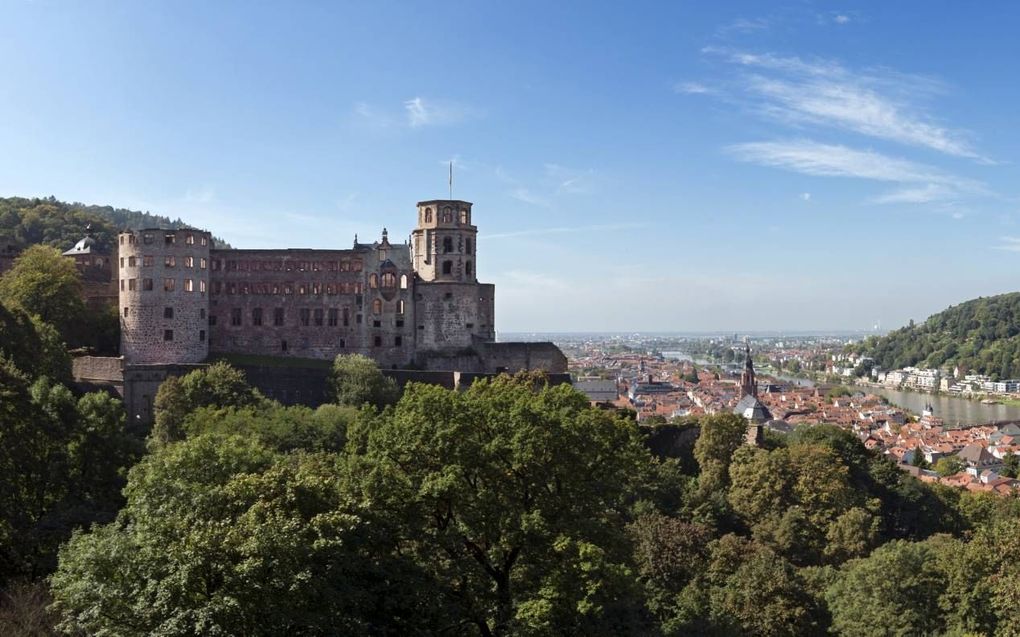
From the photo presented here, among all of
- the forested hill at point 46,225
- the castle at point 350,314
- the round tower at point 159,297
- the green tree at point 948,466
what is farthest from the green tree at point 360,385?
the green tree at point 948,466

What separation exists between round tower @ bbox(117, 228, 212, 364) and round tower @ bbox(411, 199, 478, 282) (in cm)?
1410

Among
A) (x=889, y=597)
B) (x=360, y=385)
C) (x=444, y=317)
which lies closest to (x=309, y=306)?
(x=444, y=317)

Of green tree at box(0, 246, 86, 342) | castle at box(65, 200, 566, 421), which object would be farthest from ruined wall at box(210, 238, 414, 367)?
green tree at box(0, 246, 86, 342)

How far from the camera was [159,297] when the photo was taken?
2020 inches

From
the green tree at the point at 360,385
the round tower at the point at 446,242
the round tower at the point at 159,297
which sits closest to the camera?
the green tree at the point at 360,385

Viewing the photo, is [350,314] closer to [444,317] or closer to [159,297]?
[444,317]

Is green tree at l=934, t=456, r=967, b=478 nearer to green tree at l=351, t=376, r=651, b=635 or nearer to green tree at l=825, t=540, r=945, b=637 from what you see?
green tree at l=825, t=540, r=945, b=637

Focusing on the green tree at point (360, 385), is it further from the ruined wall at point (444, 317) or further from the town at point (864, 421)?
the town at point (864, 421)

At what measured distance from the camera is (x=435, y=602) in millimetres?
18453

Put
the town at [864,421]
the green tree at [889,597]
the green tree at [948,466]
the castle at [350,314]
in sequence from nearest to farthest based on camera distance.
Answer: the green tree at [889,597], the castle at [350,314], the town at [864,421], the green tree at [948,466]

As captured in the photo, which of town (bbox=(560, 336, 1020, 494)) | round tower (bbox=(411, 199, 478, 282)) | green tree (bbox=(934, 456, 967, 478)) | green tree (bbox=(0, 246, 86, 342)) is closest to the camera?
green tree (bbox=(0, 246, 86, 342))

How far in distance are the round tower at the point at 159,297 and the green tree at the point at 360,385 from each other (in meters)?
9.78

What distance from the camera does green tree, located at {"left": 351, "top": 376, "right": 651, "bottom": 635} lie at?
1934cm

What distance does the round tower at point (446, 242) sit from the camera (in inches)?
2299
